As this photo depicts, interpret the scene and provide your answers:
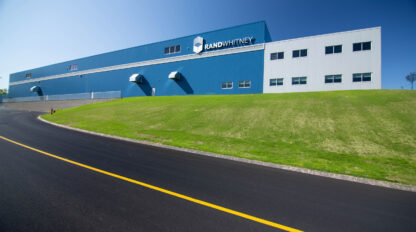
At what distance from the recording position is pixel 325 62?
23.3 metres

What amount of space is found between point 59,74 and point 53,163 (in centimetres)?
5621

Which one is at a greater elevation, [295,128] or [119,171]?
[295,128]

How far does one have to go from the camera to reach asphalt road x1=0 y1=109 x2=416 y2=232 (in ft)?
10.5

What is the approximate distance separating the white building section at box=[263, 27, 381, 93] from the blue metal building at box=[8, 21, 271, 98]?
220 cm

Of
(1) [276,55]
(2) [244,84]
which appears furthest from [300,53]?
(2) [244,84]

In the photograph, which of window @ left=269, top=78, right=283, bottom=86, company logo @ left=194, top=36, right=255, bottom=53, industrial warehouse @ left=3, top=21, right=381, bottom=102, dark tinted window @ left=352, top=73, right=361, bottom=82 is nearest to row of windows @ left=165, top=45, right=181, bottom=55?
industrial warehouse @ left=3, top=21, right=381, bottom=102

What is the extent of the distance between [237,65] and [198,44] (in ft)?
28.1

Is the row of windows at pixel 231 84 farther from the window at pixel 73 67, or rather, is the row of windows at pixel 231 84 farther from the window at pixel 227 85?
the window at pixel 73 67

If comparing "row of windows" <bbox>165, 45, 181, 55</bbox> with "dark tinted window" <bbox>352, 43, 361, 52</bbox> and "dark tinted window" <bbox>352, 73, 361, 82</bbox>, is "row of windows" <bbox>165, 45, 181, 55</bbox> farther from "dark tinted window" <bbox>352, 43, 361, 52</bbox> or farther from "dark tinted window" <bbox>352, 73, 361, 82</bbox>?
"dark tinted window" <bbox>352, 73, 361, 82</bbox>

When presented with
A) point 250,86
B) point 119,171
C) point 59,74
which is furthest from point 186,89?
point 59,74

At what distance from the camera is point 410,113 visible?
11703 mm

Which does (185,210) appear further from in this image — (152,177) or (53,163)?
(53,163)

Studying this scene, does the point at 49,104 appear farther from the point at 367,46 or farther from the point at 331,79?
the point at 367,46

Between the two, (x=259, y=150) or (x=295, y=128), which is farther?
(x=295, y=128)
